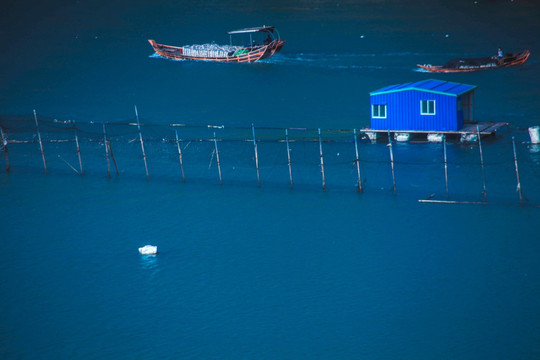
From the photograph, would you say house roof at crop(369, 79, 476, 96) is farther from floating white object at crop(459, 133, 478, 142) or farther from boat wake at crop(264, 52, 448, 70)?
boat wake at crop(264, 52, 448, 70)

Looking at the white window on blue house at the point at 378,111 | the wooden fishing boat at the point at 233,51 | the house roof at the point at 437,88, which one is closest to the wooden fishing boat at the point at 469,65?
the wooden fishing boat at the point at 233,51

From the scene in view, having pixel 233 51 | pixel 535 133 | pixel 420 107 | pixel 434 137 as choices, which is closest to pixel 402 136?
pixel 434 137

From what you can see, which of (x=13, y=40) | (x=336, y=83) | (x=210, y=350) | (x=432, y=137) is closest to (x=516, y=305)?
(x=210, y=350)

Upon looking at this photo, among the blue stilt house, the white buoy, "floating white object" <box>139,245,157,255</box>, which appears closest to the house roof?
the blue stilt house

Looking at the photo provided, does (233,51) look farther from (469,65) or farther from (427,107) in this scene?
(427,107)

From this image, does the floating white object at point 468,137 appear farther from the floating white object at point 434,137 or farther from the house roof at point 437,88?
the house roof at point 437,88

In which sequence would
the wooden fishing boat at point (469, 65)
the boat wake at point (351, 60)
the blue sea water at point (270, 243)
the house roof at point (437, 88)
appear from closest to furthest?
the blue sea water at point (270, 243) → the house roof at point (437, 88) → the wooden fishing boat at point (469, 65) → the boat wake at point (351, 60)

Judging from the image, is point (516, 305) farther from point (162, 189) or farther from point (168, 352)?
point (162, 189)
